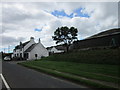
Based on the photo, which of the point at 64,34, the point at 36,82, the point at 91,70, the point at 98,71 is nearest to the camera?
the point at 36,82

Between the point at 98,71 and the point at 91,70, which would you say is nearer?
the point at 98,71

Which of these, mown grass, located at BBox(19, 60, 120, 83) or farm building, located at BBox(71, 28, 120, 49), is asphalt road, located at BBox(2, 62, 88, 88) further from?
farm building, located at BBox(71, 28, 120, 49)

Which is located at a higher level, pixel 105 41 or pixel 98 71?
pixel 105 41

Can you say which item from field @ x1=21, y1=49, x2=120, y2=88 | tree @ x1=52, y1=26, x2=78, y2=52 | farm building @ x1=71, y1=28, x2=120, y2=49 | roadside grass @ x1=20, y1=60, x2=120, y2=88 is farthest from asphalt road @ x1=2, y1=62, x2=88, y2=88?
tree @ x1=52, y1=26, x2=78, y2=52

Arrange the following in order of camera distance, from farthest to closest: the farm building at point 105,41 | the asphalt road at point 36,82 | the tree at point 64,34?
the tree at point 64,34 < the farm building at point 105,41 < the asphalt road at point 36,82

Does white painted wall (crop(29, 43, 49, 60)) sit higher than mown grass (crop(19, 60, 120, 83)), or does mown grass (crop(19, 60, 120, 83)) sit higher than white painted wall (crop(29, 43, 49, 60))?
white painted wall (crop(29, 43, 49, 60))

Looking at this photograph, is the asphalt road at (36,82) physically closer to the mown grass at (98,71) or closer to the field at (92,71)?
the field at (92,71)

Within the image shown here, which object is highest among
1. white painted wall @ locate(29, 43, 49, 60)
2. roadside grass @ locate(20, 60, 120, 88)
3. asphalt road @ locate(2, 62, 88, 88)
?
white painted wall @ locate(29, 43, 49, 60)

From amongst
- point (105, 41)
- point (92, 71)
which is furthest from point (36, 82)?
point (105, 41)

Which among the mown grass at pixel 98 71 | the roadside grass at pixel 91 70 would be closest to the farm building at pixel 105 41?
the roadside grass at pixel 91 70

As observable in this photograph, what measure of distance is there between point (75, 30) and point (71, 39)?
3.09m

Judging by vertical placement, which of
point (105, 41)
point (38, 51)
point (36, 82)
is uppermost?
point (105, 41)

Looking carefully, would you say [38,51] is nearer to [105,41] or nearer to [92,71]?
[105,41]

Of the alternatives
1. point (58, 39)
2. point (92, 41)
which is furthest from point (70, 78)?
point (58, 39)
